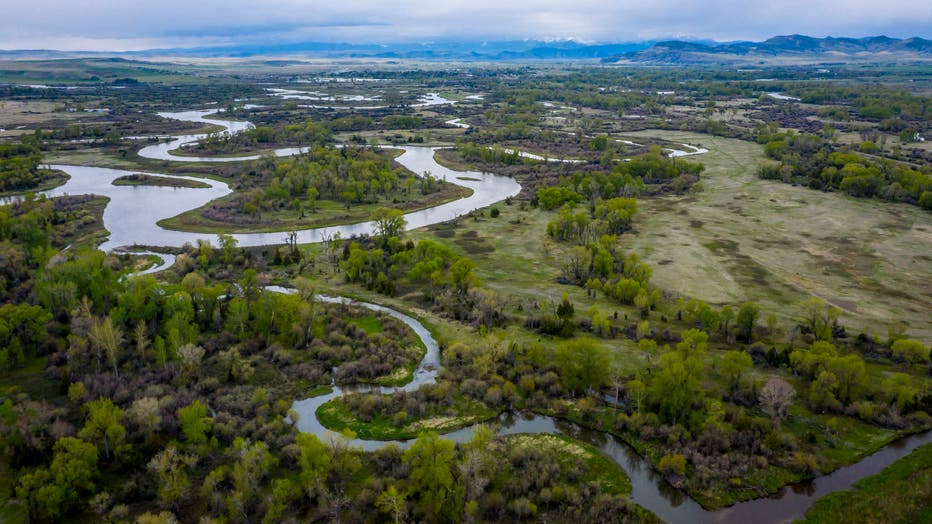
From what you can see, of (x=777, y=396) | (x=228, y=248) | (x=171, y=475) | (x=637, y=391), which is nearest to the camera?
(x=171, y=475)

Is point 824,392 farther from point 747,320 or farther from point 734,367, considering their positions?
point 747,320

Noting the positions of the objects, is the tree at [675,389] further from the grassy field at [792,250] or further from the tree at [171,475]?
the tree at [171,475]

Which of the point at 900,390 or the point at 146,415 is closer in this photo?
the point at 146,415

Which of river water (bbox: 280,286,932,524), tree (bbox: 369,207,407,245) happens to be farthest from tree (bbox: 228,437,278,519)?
tree (bbox: 369,207,407,245)

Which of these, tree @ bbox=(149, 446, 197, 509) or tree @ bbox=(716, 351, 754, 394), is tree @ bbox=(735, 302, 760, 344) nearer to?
tree @ bbox=(716, 351, 754, 394)

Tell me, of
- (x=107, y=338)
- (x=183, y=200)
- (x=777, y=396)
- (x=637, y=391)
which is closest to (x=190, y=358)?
(x=107, y=338)

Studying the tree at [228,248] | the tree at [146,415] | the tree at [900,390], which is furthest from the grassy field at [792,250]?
the tree at [228,248]
